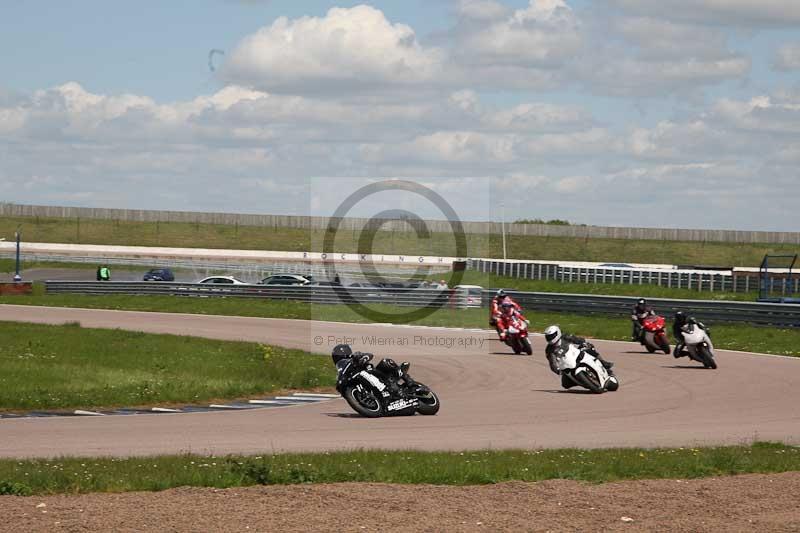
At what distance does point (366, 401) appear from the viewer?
17781 millimetres

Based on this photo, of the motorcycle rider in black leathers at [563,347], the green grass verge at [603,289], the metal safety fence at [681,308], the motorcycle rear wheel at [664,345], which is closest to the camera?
the motorcycle rider in black leathers at [563,347]

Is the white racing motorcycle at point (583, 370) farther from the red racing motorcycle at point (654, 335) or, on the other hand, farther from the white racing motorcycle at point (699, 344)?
the red racing motorcycle at point (654, 335)

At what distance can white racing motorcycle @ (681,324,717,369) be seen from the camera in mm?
25531

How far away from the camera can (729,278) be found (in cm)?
5388

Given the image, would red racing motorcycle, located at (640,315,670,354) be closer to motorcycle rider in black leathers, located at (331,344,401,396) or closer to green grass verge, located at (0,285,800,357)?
green grass verge, located at (0,285,800,357)

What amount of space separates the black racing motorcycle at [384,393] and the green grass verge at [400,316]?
15317mm

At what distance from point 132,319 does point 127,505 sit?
1280 inches

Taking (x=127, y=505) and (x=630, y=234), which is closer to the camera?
(x=127, y=505)

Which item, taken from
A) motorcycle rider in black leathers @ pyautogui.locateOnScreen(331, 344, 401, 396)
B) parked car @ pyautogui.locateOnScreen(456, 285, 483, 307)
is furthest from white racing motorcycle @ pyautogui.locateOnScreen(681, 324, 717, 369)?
parked car @ pyautogui.locateOnScreen(456, 285, 483, 307)

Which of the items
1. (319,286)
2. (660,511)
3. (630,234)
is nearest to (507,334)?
(660,511)

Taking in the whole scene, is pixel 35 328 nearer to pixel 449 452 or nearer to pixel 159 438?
pixel 159 438

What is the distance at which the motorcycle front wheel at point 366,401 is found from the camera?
17.7 meters

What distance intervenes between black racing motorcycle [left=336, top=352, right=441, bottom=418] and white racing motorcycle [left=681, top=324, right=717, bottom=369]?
966 centimetres

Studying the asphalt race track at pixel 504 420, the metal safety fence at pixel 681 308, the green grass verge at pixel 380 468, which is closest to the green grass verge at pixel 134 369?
the asphalt race track at pixel 504 420
